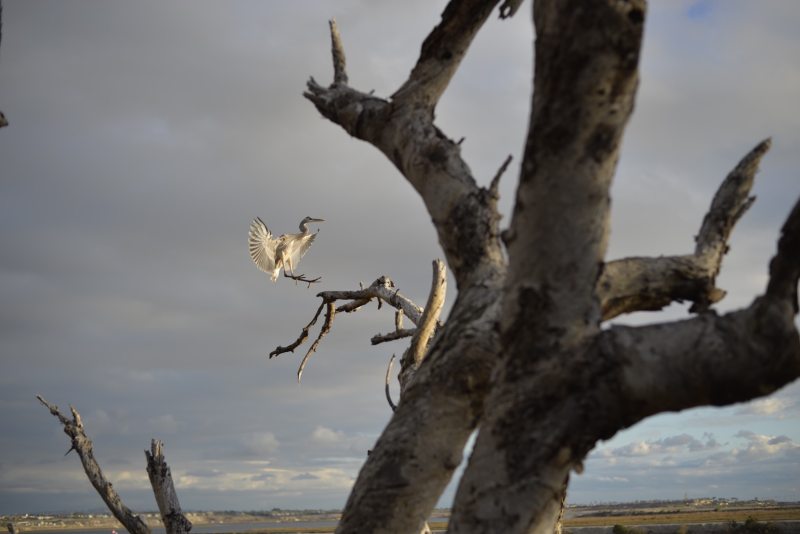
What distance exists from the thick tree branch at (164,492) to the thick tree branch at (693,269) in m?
5.45

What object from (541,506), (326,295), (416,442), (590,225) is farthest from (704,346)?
(326,295)

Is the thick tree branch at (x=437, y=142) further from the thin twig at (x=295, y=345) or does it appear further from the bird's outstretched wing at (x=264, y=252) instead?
the bird's outstretched wing at (x=264, y=252)

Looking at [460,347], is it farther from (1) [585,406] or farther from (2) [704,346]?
(2) [704,346]

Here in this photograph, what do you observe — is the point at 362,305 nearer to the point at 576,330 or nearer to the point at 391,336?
the point at 391,336

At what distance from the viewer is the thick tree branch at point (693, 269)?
3.08 meters

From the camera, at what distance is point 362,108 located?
3.71m

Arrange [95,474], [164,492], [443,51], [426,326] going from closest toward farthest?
[443,51] < [426,326] < [164,492] < [95,474]

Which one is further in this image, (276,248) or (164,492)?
(276,248)

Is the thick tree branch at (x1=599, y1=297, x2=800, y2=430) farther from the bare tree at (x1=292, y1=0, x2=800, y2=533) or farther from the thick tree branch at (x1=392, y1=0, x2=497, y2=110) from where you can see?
the thick tree branch at (x1=392, y1=0, x2=497, y2=110)

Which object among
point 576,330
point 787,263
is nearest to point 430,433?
point 576,330

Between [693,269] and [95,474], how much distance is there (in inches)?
259

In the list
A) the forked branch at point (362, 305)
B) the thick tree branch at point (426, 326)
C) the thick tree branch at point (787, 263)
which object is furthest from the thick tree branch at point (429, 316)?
the thick tree branch at point (787, 263)

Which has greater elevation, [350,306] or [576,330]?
[350,306]

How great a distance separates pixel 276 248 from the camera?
36.2 feet
